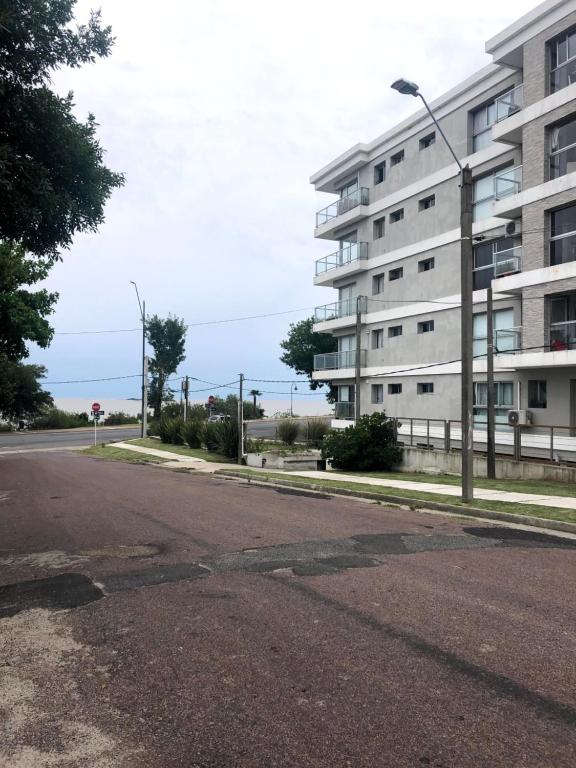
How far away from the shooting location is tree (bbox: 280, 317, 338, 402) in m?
59.1

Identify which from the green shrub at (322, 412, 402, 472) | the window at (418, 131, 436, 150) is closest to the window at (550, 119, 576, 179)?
the window at (418, 131, 436, 150)

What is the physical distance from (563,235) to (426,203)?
10757 millimetres

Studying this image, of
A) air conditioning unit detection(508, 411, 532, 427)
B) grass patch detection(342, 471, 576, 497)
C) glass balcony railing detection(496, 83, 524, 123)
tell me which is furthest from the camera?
glass balcony railing detection(496, 83, 524, 123)

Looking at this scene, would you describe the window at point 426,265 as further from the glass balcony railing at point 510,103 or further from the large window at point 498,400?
the large window at point 498,400

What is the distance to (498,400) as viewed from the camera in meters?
25.2

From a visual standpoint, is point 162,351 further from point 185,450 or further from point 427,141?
point 427,141

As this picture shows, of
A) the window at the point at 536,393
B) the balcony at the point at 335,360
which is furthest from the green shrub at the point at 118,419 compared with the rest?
the window at the point at 536,393

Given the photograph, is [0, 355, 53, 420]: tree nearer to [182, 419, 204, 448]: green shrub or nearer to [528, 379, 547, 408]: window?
[182, 419, 204, 448]: green shrub

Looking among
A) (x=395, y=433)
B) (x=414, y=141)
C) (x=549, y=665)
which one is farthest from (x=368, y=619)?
(x=414, y=141)

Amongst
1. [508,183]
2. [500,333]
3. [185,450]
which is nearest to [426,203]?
[508,183]

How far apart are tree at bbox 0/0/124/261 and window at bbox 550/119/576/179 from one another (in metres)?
18.5

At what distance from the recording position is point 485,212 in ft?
87.8

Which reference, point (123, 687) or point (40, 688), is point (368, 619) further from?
point (40, 688)

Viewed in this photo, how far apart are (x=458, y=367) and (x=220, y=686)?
84.7 ft
